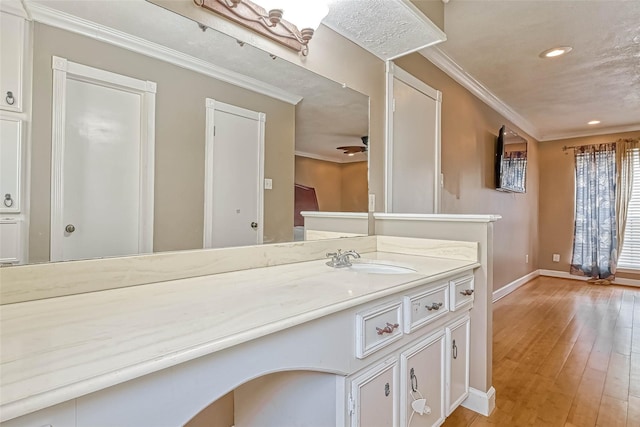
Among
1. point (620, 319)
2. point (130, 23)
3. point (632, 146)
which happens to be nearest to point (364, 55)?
point (130, 23)

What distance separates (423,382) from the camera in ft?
4.37

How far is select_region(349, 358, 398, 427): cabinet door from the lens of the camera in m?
1.01

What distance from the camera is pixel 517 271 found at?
4414 mm

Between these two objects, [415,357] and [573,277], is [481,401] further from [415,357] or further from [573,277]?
[573,277]

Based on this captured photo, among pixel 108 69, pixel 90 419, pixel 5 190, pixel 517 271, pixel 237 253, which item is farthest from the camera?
pixel 517 271

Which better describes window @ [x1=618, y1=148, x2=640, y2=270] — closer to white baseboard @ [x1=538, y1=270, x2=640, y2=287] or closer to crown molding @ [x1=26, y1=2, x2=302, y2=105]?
white baseboard @ [x1=538, y1=270, x2=640, y2=287]

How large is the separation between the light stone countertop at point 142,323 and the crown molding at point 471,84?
6.88 feet

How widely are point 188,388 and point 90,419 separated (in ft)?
0.53

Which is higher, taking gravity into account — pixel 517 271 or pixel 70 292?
pixel 70 292

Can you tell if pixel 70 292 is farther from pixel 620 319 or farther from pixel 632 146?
pixel 632 146

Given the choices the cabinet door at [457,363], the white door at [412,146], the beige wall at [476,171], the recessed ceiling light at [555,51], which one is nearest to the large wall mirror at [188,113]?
the white door at [412,146]

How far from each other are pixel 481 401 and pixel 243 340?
166cm

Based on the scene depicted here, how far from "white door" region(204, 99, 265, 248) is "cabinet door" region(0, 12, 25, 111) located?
52cm

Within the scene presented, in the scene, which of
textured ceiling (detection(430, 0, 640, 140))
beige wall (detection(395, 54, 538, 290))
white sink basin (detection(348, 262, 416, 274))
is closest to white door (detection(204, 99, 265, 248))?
white sink basin (detection(348, 262, 416, 274))
